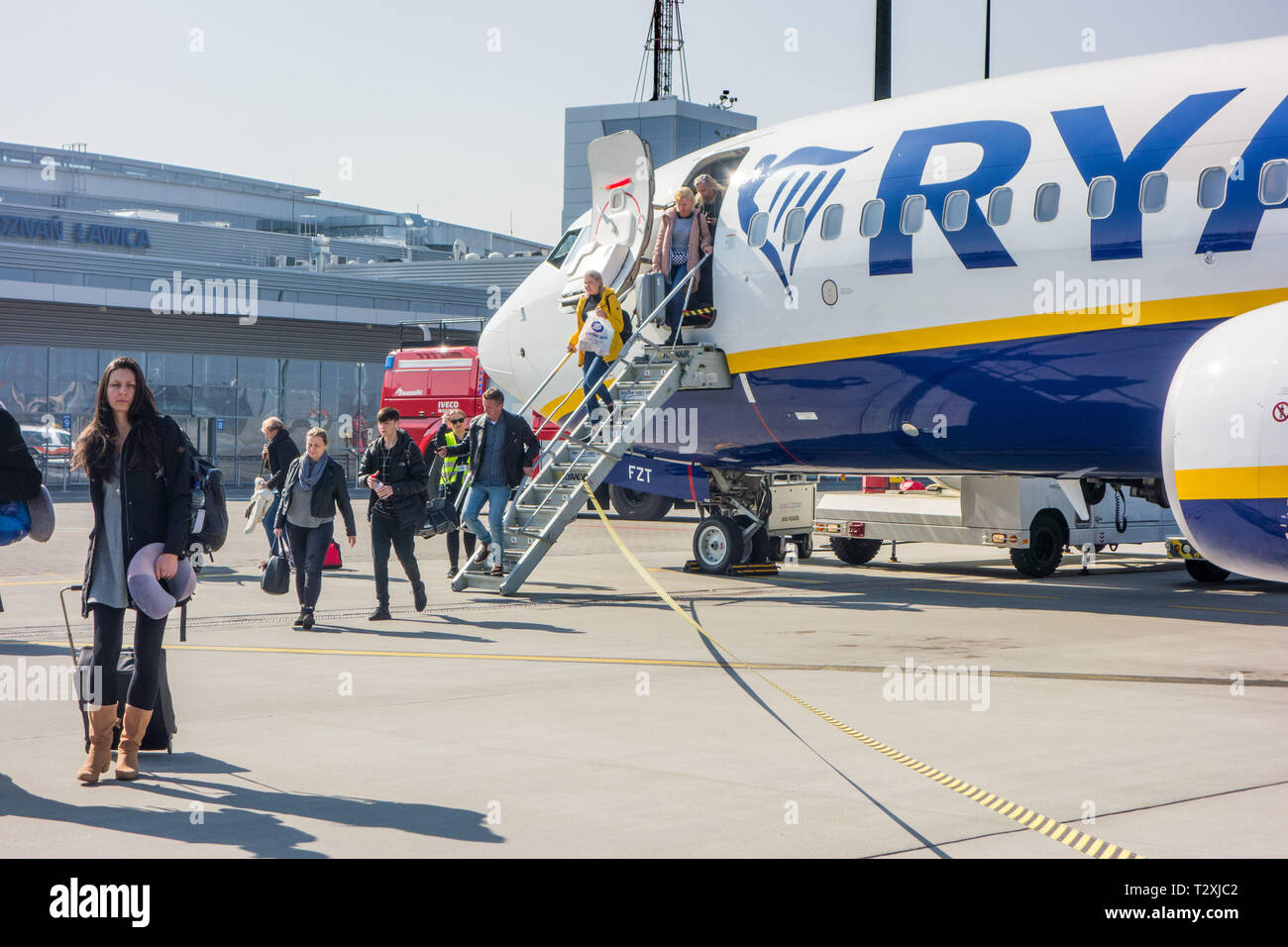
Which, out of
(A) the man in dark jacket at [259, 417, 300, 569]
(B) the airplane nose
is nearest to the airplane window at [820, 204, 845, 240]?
(B) the airplane nose

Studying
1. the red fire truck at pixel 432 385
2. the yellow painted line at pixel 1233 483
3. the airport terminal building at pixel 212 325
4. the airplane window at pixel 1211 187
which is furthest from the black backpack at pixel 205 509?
the airport terminal building at pixel 212 325

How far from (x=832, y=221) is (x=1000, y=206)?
2.11 metres

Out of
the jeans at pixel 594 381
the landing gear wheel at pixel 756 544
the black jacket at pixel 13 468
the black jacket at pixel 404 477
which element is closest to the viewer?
the black jacket at pixel 13 468

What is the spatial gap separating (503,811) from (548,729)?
1.95 m

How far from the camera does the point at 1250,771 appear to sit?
6.97 metres

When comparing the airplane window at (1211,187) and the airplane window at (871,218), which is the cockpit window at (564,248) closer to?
the airplane window at (871,218)

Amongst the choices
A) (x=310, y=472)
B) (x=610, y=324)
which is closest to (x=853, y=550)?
(x=610, y=324)

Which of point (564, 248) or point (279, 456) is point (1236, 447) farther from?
point (564, 248)

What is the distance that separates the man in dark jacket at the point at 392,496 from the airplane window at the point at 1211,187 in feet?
25.3

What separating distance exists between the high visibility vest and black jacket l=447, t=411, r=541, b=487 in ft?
2.22

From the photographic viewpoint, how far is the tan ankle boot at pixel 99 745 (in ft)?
22.2

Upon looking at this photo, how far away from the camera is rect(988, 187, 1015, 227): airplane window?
Answer: 43.5 feet
